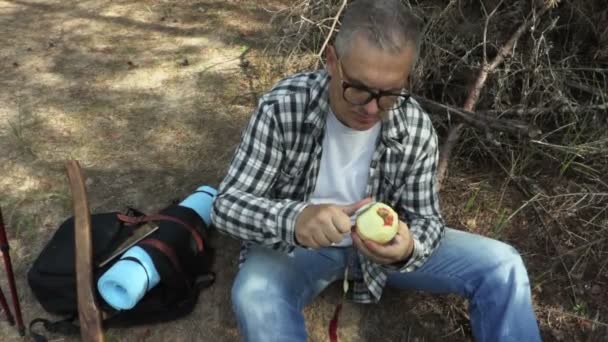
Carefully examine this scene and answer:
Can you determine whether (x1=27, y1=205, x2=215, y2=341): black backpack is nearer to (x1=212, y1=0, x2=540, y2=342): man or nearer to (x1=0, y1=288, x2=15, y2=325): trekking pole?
(x1=0, y1=288, x2=15, y2=325): trekking pole

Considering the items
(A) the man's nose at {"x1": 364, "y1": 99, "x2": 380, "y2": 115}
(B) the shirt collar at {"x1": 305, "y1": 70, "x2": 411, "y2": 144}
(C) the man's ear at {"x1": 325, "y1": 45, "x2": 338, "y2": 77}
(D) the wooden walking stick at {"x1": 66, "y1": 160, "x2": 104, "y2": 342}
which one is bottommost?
(D) the wooden walking stick at {"x1": 66, "y1": 160, "x2": 104, "y2": 342}

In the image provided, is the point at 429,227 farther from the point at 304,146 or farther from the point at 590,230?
the point at 590,230

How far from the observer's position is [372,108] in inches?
68.2

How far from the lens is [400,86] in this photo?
1737 millimetres

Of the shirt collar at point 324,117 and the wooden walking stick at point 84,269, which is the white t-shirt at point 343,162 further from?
the wooden walking stick at point 84,269

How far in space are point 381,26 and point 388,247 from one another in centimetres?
75

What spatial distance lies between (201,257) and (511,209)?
1820mm

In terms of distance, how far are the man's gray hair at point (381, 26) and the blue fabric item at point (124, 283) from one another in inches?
50.4

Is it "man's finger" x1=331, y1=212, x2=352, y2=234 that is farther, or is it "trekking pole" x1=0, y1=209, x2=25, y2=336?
"trekking pole" x1=0, y1=209, x2=25, y2=336

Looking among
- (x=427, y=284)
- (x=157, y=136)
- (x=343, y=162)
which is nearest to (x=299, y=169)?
(x=343, y=162)

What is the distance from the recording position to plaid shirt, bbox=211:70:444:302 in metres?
1.92

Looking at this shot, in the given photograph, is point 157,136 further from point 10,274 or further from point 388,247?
point 388,247

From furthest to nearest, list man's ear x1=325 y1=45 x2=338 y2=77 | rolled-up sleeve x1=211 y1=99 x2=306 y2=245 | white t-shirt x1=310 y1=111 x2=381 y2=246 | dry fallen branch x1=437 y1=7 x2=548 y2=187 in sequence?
dry fallen branch x1=437 y1=7 x2=548 y2=187, white t-shirt x1=310 y1=111 x2=381 y2=246, rolled-up sleeve x1=211 y1=99 x2=306 y2=245, man's ear x1=325 y1=45 x2=338 y2=77

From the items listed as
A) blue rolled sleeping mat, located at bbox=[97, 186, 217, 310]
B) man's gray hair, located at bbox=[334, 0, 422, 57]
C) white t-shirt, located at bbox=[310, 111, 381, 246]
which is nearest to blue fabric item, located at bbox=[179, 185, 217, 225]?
blue rolled sleeping mat, located at bbox=[97, 186, 217, 310]
